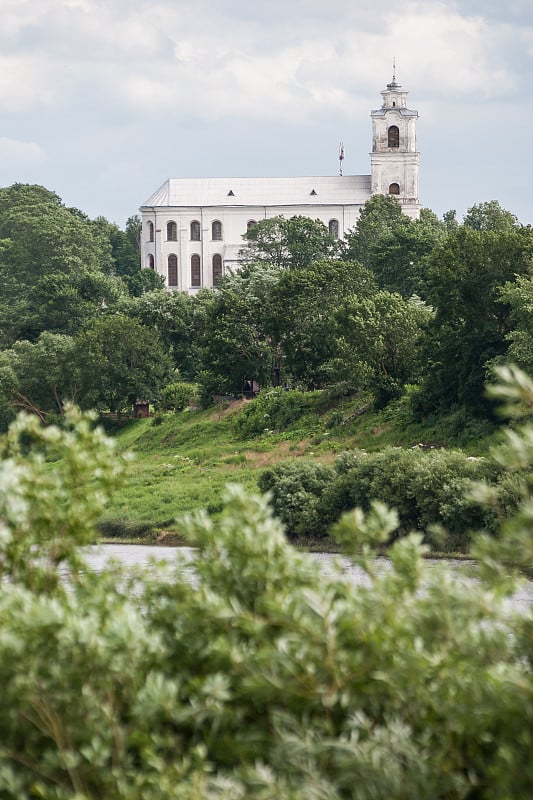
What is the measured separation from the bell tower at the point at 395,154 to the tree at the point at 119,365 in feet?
155

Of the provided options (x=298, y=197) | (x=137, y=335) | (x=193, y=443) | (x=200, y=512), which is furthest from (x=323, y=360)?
(x=298, y=197)

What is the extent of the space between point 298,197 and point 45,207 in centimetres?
2195

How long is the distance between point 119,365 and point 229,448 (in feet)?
47.5

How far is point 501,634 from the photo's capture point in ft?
29.5

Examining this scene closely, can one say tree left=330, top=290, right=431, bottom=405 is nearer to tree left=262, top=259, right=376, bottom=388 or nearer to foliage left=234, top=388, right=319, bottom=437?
foliage left=234, top=388, right=319, bottom=437

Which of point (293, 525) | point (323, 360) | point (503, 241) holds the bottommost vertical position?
point (293, 525)

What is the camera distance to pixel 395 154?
370ft

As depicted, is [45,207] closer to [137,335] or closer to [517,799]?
[137,335]

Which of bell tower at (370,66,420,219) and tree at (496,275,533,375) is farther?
bell tower at (370,66,420,219)

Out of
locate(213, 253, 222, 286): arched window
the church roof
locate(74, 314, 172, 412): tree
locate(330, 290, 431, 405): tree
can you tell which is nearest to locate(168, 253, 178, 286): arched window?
locate(213, 253, 222, 286): arched window

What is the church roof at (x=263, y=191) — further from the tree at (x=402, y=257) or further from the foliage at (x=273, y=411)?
the foliage at (x=273, y=411)

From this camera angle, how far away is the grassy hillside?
147ft

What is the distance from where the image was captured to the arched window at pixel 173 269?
115500 millimetres

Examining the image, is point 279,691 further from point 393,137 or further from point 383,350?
point 393,137
